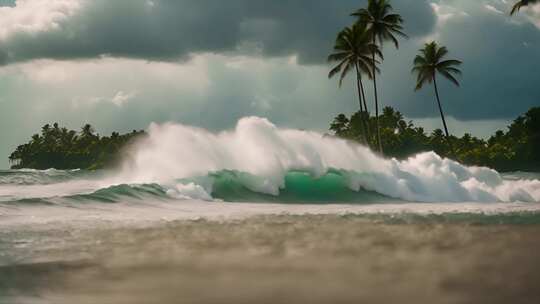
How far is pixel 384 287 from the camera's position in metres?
5.97

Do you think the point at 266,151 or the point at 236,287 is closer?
the point at 236,287

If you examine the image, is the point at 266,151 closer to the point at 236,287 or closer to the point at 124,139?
the point at 236,287

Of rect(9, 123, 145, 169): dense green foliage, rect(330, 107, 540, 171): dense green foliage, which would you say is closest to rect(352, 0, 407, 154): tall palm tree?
rect(330, 107, 540, 171): dense green foliage

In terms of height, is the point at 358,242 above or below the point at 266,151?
below

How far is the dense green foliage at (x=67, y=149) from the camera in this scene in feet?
354

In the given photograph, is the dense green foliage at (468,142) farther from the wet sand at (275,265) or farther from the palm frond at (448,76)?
the wet sand at (275,265)

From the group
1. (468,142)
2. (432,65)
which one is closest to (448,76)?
(432,65)

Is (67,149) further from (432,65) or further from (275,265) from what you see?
(275,265)

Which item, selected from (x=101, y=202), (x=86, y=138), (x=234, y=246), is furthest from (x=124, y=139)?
(x=234, y=246)

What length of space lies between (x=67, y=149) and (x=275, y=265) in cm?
11929

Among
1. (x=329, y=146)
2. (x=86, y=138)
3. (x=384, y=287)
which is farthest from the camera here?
(x=86, y=138)

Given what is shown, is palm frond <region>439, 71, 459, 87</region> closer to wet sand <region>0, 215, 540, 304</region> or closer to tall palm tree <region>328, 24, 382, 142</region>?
tall palm tree <region>328, 24, 382, 142</region>

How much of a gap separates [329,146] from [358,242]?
19.5 m

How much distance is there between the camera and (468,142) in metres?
Result: 85.9
